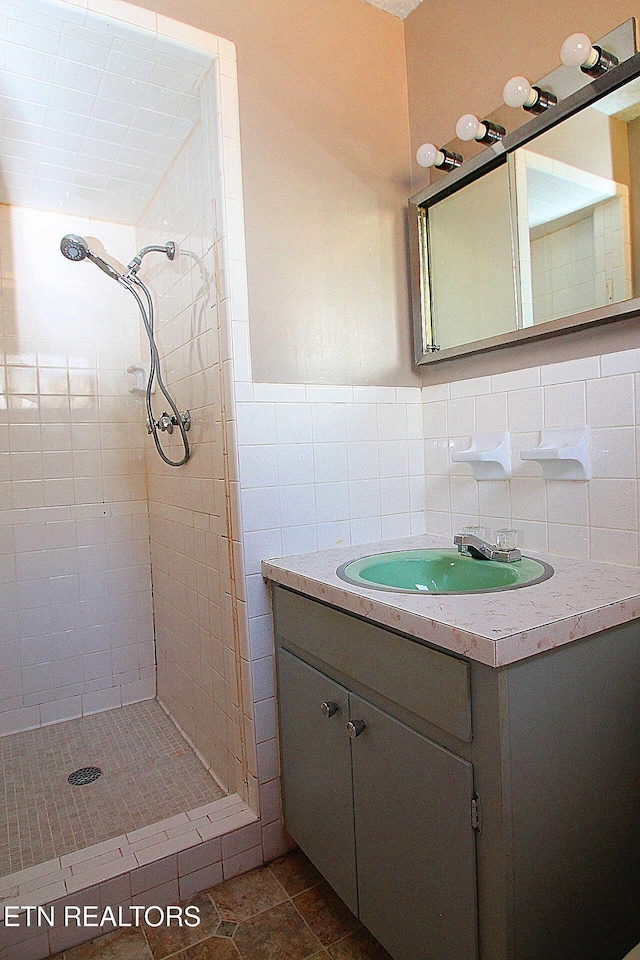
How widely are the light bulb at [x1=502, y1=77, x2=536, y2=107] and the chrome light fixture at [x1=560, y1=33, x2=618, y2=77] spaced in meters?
0.11

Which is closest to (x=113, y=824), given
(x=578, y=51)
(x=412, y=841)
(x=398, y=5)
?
(x=412, y=841)

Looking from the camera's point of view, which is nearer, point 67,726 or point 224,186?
point 224,186

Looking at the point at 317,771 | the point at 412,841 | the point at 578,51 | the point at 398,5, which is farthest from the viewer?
the point at 398,5

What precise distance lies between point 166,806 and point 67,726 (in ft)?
2.77

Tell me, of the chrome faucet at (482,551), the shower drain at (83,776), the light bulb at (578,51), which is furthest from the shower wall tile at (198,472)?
the light bulb at (578,51)

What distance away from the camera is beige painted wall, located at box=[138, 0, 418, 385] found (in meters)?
1.57

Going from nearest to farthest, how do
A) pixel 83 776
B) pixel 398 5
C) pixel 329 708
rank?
pixel 329 708 < pixel 398 5 < pixel 83 776

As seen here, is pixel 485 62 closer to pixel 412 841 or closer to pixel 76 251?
pixel 76 251

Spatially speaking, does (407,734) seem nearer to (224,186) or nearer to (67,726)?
(224,186)

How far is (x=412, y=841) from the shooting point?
3.45ft

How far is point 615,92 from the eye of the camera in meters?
1.21

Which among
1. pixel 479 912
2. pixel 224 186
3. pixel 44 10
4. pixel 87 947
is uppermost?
pixel 44 10

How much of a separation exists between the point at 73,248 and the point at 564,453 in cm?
174

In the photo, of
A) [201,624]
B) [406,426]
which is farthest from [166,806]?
[406,426]
